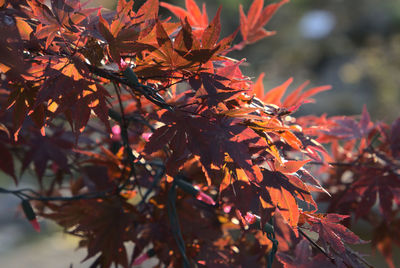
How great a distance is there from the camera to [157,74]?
49 centimetres

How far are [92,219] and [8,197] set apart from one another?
5269 millimetres

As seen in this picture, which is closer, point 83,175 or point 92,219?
point 92,219

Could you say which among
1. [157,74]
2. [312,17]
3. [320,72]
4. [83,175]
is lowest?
[320,72]

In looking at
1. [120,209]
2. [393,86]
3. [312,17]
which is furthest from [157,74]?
[312,17]

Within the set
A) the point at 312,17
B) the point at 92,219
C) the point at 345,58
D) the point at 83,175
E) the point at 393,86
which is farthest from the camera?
the point at 312,17

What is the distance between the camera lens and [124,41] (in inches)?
17.1

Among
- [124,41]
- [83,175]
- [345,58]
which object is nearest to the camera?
[124,41]

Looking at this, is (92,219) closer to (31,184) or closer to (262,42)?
(31,184)

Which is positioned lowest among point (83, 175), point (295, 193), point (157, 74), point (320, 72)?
point (320, 72)

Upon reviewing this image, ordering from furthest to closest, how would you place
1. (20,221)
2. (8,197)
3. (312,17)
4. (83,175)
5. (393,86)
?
(312,17) → (393,86) → (8,197) → (20,221) → (83,175)

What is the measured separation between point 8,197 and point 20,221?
620 mm

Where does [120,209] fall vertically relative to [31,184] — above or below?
above

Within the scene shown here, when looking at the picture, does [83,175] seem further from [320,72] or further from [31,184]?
[320,72]

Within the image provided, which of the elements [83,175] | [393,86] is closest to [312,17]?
[393,86]
